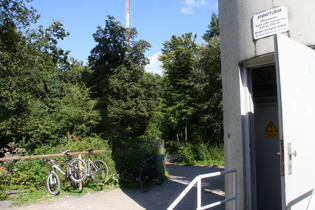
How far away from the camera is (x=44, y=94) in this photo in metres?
14.5

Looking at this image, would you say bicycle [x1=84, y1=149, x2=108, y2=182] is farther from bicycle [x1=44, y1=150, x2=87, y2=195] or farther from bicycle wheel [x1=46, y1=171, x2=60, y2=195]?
bicycle wheel [x1=46, y1=171, x2=60, y2=195]

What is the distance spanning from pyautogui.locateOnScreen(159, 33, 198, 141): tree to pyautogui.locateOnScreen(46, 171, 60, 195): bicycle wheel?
14.4m

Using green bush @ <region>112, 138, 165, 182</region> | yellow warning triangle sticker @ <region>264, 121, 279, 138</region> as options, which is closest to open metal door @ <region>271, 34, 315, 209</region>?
yellow warning triangle sticker @ <region>264, 121, 279, 138</region>

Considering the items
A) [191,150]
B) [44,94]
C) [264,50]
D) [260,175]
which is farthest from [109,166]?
[191,150]

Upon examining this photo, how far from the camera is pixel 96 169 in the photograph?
8.05 meters

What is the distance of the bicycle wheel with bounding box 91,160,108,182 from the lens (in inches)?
317

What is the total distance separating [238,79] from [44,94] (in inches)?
496

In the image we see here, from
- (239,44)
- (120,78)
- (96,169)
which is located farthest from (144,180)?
(120,78)

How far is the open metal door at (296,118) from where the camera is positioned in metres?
2.68

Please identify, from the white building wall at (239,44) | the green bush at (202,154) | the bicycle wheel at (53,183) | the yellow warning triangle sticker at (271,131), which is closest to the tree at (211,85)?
the green bush at (202,154)

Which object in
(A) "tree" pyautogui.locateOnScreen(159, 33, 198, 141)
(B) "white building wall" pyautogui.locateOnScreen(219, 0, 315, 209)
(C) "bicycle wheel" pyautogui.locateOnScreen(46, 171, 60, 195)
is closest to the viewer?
(B) "white building wall" pyautogui.locateOnScreen(219, 0, 315, 209)

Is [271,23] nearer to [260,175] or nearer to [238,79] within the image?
[238,79]

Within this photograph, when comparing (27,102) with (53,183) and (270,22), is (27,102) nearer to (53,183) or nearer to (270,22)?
(53,183)

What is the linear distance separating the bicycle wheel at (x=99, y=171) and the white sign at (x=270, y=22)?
601 cm
